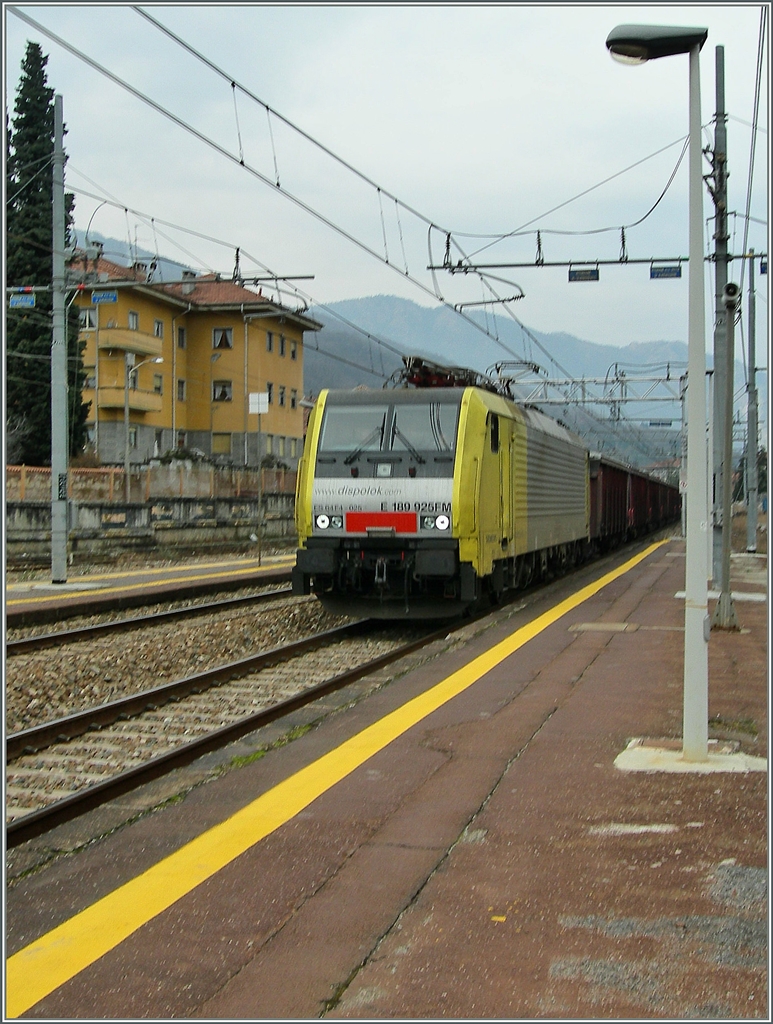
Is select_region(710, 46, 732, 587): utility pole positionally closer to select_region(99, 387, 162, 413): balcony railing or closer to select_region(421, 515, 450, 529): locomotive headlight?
select_region(421, 515, 450, 529): locomotive headlight

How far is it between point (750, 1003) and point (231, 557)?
2607 cm

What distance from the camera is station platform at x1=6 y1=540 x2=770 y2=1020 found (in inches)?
136

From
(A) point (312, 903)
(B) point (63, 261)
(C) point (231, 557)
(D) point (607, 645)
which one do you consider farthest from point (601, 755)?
(C) point (231, 557)

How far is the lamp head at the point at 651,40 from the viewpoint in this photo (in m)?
6.04

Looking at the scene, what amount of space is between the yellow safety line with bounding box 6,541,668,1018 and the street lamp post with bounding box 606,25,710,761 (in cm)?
199

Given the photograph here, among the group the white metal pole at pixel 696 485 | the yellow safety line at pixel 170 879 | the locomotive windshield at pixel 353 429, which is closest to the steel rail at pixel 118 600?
the locomotive windshield at pixel 353 429

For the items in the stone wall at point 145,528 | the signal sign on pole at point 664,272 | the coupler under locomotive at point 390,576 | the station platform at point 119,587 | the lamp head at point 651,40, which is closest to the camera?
the lamp head at point 651,40

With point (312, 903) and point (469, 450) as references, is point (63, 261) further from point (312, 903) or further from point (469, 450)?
point (312, 903)

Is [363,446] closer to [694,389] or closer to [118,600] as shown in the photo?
[118,600]

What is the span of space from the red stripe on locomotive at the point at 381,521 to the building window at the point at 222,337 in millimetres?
46467

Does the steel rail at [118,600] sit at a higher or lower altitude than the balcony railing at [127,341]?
lower

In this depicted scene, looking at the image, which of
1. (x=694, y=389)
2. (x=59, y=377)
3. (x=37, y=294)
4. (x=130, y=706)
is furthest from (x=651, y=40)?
(x=37, y=294)

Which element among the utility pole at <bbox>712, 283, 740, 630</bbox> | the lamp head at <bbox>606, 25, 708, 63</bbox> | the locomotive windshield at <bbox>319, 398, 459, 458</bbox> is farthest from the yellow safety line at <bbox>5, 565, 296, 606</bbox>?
the lamp head at <bbox>606, 25, 708, 63</bbox>

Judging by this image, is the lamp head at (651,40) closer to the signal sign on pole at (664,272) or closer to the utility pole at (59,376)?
the utility pole at (59,376)
